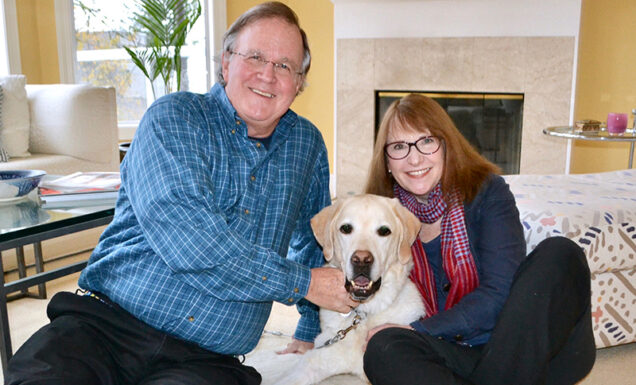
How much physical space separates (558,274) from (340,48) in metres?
4.09

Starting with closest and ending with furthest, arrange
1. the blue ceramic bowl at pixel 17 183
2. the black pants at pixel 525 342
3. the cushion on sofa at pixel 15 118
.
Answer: the black pants at pixel 525 342
the blue ceramic bowl at pixel 17 183
the cushion on sofa at pixel 15 118

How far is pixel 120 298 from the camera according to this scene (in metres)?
1.42

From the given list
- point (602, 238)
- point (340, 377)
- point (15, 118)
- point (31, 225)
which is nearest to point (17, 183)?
point (31, 225)

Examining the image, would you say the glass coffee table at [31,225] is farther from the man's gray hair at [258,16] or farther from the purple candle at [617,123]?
the purple candle at [617,123]

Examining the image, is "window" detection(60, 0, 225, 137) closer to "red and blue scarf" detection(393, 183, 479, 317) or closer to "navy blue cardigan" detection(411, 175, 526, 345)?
"red and blue scarf" detection(393, 183, 479, 317)

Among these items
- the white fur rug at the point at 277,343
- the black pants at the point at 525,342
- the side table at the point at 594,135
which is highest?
the side table at the point at 594,135

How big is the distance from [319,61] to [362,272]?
4199mm

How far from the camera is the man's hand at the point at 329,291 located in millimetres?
1497

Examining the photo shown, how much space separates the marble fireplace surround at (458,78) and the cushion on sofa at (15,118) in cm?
258

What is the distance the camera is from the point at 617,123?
10.7ft

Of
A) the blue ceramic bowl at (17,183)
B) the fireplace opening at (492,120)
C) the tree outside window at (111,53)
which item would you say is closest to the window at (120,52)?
the tree outside window at (111,53)

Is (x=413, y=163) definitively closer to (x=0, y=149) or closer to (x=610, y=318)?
(x=610, y=318)

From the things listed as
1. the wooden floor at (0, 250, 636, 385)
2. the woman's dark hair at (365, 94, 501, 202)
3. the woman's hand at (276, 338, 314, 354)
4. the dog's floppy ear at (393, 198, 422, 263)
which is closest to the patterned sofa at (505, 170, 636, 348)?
the wooden floor at (0, 250, 636, 385)

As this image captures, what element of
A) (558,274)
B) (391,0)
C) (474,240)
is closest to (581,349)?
(558,274)
